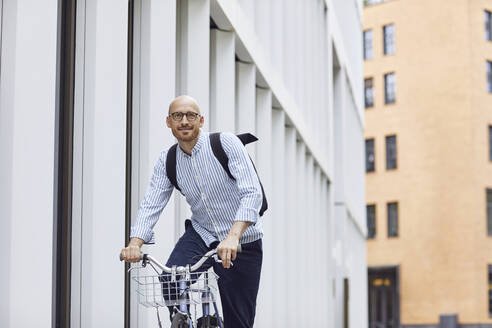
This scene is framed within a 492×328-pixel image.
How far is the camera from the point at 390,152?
58.9 metres

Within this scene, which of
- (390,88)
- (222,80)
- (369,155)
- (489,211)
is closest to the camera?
(222,80)

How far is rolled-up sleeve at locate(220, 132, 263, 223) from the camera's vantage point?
20.3 ft

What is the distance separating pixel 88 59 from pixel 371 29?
179 feet

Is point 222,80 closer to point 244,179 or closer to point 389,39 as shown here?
point 244,179

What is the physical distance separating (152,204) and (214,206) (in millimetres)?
451

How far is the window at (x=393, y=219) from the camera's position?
57406 mm

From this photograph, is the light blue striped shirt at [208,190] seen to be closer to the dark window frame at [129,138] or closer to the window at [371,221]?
the dark window frame at [129,138]

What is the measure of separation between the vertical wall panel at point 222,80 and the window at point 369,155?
4679 cm

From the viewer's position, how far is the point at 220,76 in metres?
13.6

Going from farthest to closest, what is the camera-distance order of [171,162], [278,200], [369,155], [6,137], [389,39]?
[389,39], [369,155], [278,200], [6,137], [171,162]

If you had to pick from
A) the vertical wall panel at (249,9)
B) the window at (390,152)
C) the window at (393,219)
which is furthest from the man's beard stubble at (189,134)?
the window at (390,152)

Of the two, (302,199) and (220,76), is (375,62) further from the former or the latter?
(220,76)

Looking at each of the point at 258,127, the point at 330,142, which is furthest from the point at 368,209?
the point at 258,127

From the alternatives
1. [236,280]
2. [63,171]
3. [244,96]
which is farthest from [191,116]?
[244,96]
